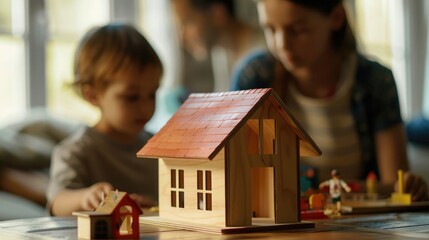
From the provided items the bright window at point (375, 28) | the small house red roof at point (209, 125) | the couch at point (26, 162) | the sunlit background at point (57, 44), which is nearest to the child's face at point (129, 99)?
the sunlit background at point (57, 44)

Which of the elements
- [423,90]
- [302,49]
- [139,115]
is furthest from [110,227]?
[423,90]

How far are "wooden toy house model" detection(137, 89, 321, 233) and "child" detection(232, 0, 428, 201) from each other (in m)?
1.03

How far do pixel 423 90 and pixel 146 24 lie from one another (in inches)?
55.4

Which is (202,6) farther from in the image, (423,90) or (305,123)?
(423,90)

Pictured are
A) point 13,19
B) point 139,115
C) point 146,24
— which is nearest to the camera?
point 139,115

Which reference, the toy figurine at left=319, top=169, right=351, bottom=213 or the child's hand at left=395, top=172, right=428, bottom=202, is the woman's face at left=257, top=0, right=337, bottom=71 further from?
the toy figurine at left=319, top=169, right=351, bottom=213

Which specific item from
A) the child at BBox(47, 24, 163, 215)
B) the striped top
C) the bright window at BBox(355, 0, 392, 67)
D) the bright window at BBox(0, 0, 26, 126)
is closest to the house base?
the child at BBox(47, 24, 163, 215)

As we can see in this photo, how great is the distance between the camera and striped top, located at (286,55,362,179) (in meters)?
2.48

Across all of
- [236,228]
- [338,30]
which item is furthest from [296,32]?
[236,228]

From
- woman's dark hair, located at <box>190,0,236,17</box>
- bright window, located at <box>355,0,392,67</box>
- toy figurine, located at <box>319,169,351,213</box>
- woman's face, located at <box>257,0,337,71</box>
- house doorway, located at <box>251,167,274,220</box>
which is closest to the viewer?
house doorway, located at <box>251,167,274,220</box>

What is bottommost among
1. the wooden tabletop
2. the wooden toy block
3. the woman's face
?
the wooden tabletop

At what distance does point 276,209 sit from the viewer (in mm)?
1248

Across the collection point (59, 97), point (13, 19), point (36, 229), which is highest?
point (13, 19)

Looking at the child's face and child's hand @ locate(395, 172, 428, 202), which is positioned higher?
the child's face
